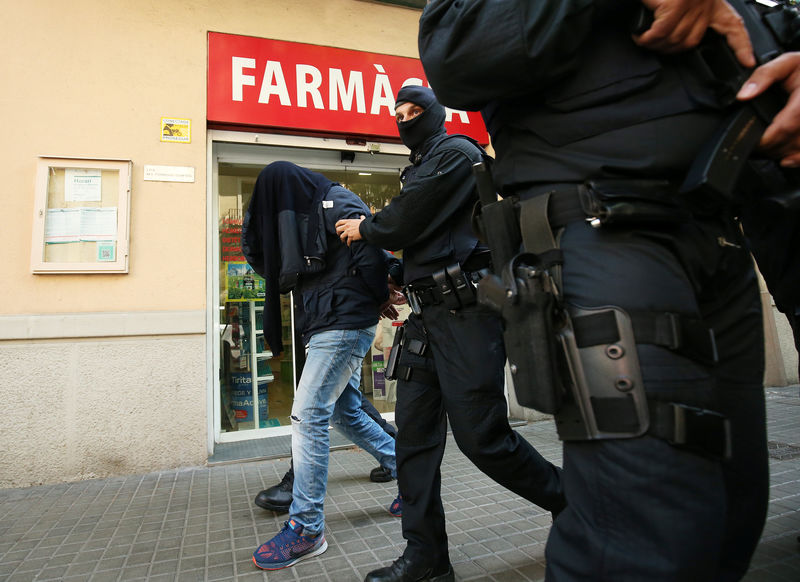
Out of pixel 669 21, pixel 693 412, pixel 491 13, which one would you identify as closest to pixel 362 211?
pixel 491 13

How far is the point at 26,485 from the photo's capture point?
3395 millimetres

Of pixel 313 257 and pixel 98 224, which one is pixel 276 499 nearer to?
pixel 313 257

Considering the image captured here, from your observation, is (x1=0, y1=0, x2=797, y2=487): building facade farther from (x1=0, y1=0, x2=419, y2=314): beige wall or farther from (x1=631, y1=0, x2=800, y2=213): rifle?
(x1=631, y1=0, x2=800, y2=213): rifle

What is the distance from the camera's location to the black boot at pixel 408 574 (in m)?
1.85

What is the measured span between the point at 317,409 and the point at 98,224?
8.46 feet

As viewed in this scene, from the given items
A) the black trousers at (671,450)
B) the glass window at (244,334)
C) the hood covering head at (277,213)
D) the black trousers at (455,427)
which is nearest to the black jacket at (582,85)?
the black trousers at (671,450)

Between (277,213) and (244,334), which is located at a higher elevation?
(277,213)

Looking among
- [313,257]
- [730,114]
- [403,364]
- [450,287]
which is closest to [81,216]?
[313,257]

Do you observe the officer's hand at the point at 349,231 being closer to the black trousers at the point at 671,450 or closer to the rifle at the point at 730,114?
the black trousers at the point at 671,450

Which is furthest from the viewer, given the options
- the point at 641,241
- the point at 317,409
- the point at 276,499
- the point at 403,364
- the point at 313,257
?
the point at 276,499

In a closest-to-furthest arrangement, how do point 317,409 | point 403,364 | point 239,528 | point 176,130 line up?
point 403,364 → point 317,409 → point 239,528 → point 176,130

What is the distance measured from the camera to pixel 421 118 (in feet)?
7.05

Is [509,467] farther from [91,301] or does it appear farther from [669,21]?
[91,301]

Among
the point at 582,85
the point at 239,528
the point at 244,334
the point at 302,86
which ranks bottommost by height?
the point at 239,528
